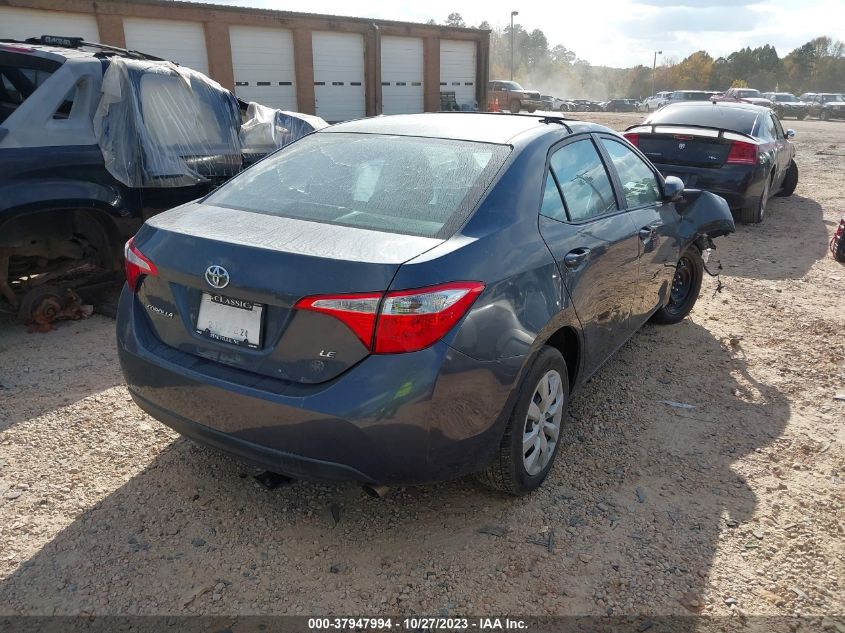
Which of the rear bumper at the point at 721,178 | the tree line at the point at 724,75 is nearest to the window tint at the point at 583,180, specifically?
the rear bumper at the point at 721,178

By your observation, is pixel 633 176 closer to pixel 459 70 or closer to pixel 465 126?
pixel 465 126

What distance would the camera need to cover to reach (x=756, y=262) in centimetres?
718

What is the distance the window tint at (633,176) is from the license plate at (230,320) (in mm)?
2410

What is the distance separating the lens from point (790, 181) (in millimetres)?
11062

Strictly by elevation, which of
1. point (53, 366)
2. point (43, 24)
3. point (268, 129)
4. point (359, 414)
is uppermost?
point (43, 24)

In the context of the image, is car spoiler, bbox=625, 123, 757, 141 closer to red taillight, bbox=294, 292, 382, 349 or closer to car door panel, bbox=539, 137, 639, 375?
car door panel, bbox=539, 137, 639, 375

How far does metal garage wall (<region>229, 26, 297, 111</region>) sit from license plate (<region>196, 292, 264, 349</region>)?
18.4m

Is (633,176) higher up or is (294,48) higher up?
(294,48)

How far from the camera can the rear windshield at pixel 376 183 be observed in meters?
2.62

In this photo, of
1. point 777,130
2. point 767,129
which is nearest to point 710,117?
point 767,129

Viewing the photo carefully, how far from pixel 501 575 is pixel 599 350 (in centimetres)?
144

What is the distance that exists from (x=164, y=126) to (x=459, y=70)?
2245 centimetres

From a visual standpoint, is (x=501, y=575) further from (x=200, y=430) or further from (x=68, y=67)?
(x=68, y=67)

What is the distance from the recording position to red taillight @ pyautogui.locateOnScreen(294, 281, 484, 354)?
2.17 m
